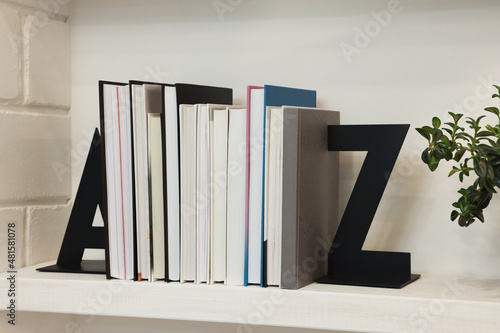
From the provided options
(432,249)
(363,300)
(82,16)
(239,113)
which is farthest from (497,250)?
(82,16)

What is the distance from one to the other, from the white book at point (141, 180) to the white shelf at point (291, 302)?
0.04 metres

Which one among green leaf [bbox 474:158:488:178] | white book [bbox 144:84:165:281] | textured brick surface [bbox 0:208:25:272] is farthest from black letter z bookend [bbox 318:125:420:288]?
textured brick surface [bbox 0:208:25:272]

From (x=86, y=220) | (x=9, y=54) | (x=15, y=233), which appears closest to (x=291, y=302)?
(x=86, y=220)

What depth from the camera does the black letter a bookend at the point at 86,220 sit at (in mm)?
1007

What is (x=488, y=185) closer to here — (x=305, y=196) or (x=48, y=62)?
(x=305, y=196)

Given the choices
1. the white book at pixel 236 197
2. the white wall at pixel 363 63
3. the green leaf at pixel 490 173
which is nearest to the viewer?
the green leaf at pixel 490 173

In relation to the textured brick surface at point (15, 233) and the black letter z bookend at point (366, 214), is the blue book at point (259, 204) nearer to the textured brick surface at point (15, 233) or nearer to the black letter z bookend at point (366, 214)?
the black letter z bookend at point (366, 214)

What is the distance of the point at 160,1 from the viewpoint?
112cm

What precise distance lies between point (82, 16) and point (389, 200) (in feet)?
2.13

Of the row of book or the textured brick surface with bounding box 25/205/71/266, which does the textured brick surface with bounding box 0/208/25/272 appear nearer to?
the textured brick surface with bounding box 25/205/71/266

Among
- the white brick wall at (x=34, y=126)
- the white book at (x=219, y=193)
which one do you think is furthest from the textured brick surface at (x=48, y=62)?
the white book at (x=219, y=193)

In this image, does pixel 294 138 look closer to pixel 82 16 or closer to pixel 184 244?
pixel 184 244

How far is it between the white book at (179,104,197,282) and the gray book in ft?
0.45

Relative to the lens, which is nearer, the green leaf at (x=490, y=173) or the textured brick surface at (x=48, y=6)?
the green leaf at (x=490, y=173)
